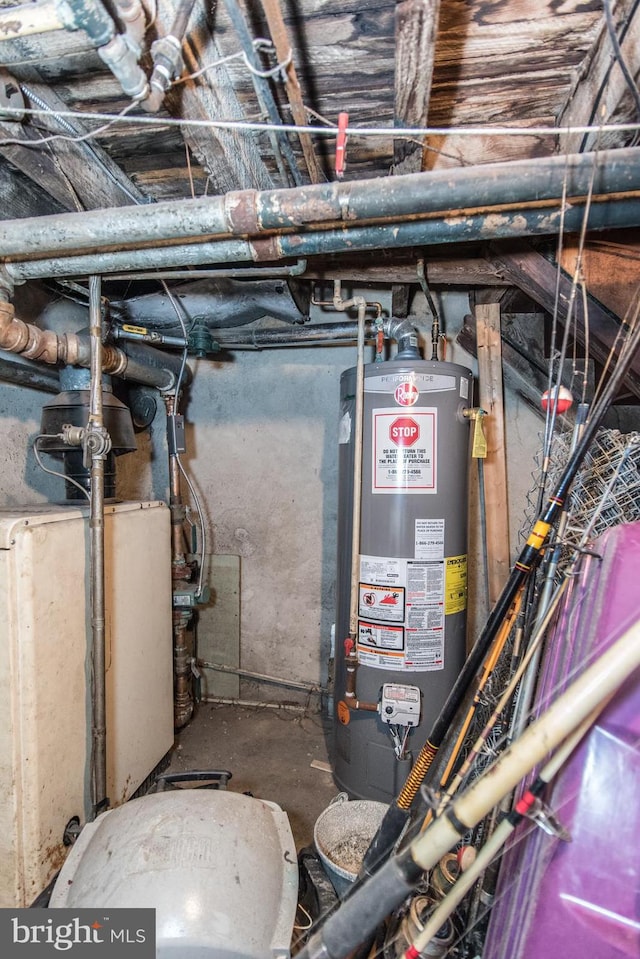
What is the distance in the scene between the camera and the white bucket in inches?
49.5

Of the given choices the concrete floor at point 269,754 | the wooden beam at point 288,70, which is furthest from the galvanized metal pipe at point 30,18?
the concrete floor at point 269,754

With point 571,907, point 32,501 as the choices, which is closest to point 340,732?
point 571,907

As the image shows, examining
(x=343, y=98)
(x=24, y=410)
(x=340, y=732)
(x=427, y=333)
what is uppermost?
(x=343, y=98)

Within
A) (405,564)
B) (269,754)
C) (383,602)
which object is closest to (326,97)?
(405,564)

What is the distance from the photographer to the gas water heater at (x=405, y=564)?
149 centimetres

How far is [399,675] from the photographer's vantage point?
150cm

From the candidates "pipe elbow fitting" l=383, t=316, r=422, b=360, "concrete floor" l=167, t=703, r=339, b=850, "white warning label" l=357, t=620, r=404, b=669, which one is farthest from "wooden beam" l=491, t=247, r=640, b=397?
"concrete floor" l=167, t=703, r=339, b=850

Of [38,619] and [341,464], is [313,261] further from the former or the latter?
[38,619]

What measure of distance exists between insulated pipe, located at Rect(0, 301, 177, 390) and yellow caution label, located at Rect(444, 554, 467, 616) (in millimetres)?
1480

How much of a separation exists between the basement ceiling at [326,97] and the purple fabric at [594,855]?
912 millimetres

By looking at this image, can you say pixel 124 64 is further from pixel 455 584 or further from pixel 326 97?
pixel 455 584

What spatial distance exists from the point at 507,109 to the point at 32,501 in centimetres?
233

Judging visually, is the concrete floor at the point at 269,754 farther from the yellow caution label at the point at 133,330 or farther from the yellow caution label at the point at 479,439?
the yellow caution label at the point at 133,330

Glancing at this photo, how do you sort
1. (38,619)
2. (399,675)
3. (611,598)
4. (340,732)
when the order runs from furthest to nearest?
1. (340,732)
2. (399,675)
3. (38,619)
4. (611,598)
